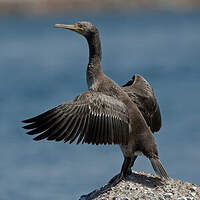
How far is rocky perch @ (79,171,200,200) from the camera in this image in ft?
33.7

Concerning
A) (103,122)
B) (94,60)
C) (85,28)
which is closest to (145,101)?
(94,60)

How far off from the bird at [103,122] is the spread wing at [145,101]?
2cm

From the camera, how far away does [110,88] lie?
36.6 feet

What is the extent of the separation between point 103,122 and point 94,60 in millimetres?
1664

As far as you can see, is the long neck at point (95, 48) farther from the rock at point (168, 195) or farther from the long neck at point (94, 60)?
the rock at point (168, 195)

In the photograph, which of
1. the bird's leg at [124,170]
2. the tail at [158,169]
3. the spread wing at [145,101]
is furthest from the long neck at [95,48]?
the tail at [158,169]

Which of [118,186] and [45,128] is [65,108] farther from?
[118,186]

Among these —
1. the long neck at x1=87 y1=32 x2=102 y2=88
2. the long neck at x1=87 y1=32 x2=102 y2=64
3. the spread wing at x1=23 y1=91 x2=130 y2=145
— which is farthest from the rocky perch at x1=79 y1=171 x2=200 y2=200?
the long neck at x1=87 y1=32 x2=102 y2=64

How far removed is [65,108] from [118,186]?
1559mm

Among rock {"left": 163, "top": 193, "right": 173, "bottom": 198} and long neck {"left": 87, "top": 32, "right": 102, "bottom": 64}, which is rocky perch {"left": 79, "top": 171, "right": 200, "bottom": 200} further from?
long neck {"left": 87, "top": 32, "right": 102, "bottom": 64}

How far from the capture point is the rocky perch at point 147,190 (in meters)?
10.3

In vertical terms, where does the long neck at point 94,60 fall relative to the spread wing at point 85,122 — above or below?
above

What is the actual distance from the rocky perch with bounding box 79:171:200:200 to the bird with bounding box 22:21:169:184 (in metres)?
0.18

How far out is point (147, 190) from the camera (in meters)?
10.5
